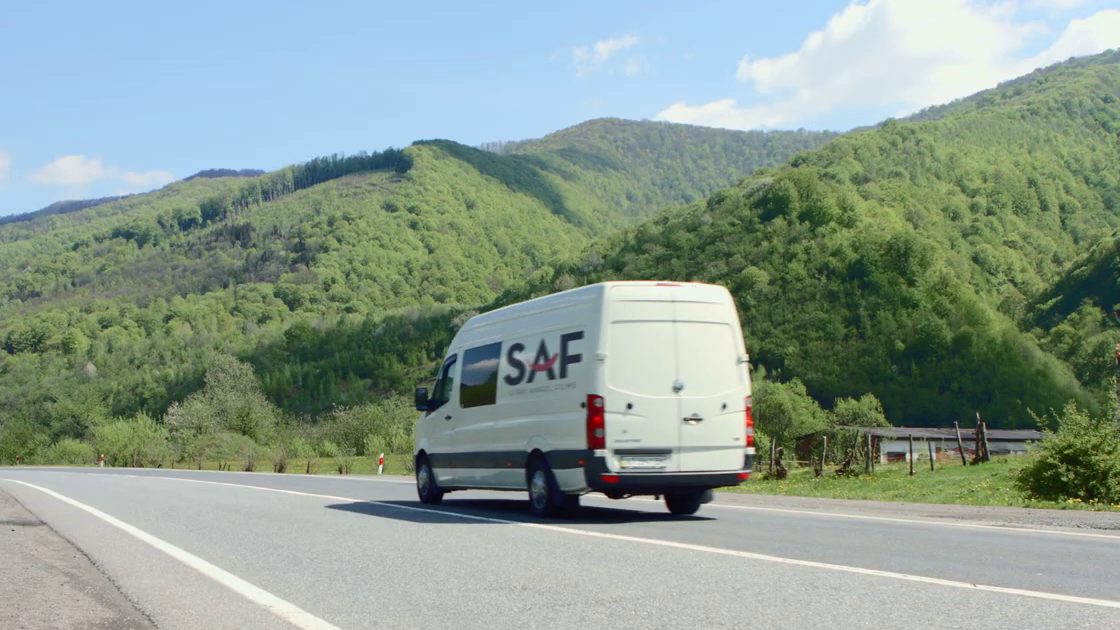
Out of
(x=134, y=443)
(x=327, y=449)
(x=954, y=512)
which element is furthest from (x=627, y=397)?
(x=134, y=443)

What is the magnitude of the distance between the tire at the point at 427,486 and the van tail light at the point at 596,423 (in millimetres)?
4831

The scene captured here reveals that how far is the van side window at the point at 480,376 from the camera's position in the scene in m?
16.2

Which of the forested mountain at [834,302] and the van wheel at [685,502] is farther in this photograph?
the forested mountain at [834,302]

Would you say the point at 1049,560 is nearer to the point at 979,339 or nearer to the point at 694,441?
the point at 694,441

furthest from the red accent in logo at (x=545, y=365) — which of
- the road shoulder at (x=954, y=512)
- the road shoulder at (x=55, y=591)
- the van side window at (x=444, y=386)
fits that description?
the road shoulder at (x=55, y=591)

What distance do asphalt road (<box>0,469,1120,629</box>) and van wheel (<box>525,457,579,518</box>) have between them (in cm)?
27

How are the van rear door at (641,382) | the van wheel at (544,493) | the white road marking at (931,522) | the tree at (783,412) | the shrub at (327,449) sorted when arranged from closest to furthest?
the white road marking at (931,522) < the van rear door at (641,382) < the van wheel at (544,493) < the shrub at (327,449) < the tree at (783,412)

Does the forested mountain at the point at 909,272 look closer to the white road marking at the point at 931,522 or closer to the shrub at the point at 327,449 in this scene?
the shrub at the point at 327,449

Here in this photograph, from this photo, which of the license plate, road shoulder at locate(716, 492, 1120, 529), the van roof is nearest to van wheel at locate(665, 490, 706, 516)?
the license plate

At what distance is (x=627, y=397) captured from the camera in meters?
13.8

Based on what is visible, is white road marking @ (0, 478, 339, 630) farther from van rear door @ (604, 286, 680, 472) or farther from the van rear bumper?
van rear door @ (604, 286, 680, 472)

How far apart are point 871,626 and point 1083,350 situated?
370ft

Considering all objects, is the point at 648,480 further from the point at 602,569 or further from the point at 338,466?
the point at 338,466

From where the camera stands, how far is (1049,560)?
9562mm
